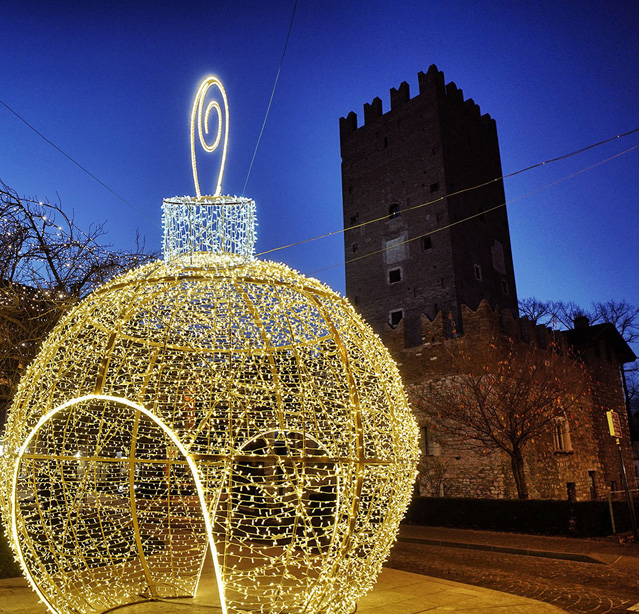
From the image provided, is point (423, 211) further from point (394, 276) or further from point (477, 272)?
point (477, 272)

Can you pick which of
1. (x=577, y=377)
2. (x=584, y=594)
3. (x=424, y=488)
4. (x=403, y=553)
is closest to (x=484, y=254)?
(x=577, y=377)

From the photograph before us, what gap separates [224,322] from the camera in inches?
244

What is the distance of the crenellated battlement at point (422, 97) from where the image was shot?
28.1m

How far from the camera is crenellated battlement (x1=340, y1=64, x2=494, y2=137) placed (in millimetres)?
28094

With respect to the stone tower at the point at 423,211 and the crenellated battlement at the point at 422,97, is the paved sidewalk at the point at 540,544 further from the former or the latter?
the crenellated battlement at the point at 422,97

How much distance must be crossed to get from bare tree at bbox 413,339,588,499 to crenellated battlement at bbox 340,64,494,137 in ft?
52.5

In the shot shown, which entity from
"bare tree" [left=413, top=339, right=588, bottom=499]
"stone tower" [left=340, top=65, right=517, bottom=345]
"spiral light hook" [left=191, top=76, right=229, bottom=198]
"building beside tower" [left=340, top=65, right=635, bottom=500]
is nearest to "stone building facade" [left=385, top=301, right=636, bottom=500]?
"building beside tower" [left=340, top=65, right=635, bottom=500]

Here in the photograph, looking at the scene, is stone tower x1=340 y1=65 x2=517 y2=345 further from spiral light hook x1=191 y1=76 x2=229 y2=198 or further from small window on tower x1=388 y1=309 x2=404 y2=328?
spiral light hook x1=191 y1=76 x2=229 y2=198

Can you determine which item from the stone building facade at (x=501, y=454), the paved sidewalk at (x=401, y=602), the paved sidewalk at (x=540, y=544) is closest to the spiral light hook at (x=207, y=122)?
the paved sidewalk at (x=401, y=602)

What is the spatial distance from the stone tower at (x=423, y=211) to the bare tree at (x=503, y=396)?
26.6 feet

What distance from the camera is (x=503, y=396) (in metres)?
14.3

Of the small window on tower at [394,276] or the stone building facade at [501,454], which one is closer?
the stone building facade at [501,454]

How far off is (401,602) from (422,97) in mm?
27114

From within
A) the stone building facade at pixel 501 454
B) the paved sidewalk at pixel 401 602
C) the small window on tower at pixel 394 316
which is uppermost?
the small window on tower at pixel 394 316
